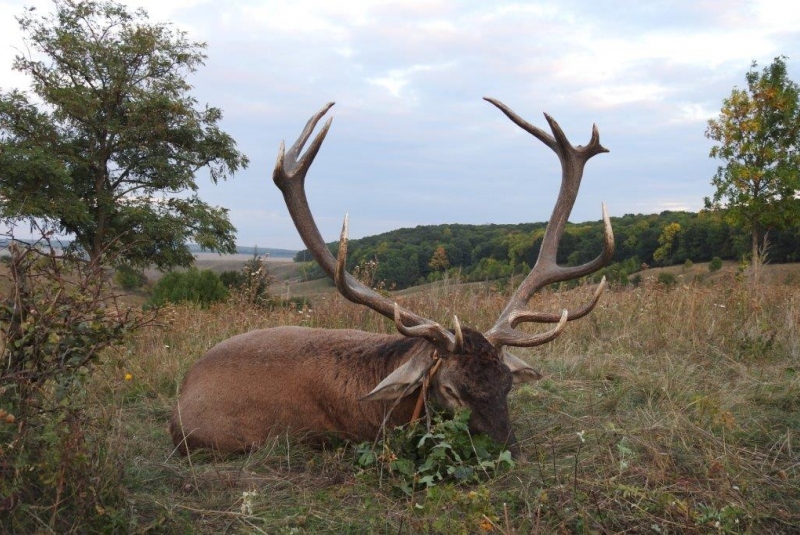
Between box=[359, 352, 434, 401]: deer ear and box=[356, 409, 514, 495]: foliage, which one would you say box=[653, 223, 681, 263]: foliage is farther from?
box=[356, 409, 514, 495]: foliage

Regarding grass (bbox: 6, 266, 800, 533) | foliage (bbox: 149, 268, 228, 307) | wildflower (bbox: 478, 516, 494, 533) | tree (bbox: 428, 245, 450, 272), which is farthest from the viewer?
foliage (bbox: 149, 268, 228, 307)

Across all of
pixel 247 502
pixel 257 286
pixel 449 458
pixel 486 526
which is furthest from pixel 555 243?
pixel 257 286

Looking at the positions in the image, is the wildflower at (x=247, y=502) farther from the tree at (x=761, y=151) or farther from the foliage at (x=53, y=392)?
the tree at (x=761, y=151)

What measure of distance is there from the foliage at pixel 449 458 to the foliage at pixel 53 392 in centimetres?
157

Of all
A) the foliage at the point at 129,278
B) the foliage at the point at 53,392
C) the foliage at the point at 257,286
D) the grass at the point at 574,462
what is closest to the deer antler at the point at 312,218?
the grass at the point at 574,462

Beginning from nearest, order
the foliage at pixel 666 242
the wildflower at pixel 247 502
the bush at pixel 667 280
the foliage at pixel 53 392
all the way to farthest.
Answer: the foliage at pixel 53 392
the wildflower at pixel 247 502
the bush at pixel 667 280
the foliage at pixel 666 242

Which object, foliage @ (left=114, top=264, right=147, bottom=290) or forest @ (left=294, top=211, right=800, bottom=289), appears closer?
forest @ (left=294, top=211, right=800, bottom=289)

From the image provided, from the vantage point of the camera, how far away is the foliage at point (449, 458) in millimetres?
3977

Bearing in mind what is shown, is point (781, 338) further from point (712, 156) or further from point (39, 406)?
point (712, 156)

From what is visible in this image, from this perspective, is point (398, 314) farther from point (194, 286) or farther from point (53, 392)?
point (194, 286)

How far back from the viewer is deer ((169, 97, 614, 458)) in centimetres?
424

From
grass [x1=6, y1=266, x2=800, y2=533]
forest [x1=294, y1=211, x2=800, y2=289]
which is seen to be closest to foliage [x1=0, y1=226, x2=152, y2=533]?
grass [x1=6, y1=266, x2=800, y2=533]

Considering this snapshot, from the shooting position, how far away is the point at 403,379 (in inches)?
171

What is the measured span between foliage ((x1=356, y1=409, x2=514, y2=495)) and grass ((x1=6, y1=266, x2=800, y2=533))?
8cm
